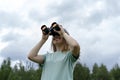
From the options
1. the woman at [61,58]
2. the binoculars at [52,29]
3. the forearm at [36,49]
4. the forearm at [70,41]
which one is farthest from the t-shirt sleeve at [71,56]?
the forearm at [36,49]

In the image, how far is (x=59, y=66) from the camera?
3.71 m

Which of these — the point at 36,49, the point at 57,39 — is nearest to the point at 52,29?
the point at 57,39

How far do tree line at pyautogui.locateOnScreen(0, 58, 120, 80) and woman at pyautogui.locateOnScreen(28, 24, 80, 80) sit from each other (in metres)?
15.8

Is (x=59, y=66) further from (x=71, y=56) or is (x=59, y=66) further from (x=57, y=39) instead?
(x=57, y=39)

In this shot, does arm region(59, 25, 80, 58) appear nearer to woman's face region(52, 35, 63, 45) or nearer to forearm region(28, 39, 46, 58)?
woman's face region(52, 35, 63, 45)

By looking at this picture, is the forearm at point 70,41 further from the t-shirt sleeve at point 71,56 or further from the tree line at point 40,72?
the tree line at point 40,72

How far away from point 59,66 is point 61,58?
10 centimetres

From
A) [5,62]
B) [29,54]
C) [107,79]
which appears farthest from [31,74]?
[29,54]

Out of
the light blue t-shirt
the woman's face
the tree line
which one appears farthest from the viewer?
the tree line

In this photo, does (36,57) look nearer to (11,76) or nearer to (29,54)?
(29,54)

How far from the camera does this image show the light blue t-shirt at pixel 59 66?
12.1 feet

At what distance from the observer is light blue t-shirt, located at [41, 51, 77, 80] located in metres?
3.69

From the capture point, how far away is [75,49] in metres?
3.73

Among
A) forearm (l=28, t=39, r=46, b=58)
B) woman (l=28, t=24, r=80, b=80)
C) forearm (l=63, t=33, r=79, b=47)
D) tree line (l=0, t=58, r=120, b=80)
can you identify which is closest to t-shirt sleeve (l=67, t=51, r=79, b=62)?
woman (l=28, t=24, r=80, b=80)
